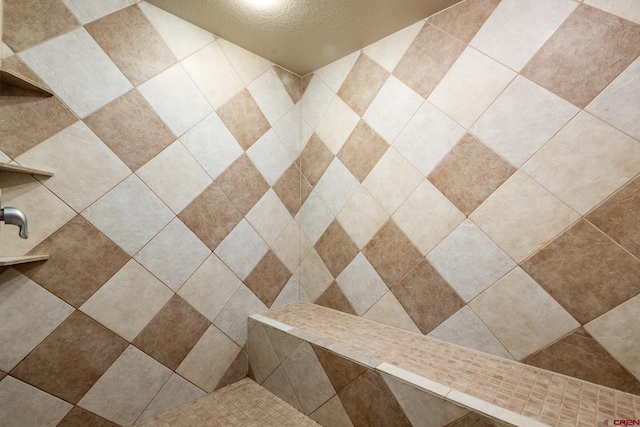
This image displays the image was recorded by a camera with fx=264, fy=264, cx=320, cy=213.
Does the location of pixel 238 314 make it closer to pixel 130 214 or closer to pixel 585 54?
pixel 130 214

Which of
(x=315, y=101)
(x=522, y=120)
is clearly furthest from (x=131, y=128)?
(x=522, y=120)

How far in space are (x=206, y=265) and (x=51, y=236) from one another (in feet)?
1.94

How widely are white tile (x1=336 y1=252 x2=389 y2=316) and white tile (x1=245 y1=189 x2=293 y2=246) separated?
48cm

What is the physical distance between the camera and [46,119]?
3.23 ft

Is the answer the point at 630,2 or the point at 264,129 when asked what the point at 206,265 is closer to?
the point at 264,129

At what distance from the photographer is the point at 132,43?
117 cm

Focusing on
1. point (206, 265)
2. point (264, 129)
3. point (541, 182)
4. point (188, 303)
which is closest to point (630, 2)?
point (541, 182)

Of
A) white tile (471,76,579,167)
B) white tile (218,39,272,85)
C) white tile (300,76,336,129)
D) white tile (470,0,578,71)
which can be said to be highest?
white tile (218,39,272,85)

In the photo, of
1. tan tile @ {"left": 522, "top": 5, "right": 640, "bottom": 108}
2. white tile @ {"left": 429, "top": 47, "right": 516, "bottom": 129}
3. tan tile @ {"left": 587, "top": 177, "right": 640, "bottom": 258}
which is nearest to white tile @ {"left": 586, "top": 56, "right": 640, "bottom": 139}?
tan tile @ {"left": 522, "top": 5, "right": 640, "bottom": 108}

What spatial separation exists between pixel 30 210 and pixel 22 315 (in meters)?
0.37

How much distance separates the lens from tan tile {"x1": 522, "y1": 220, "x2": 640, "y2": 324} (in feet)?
2.81

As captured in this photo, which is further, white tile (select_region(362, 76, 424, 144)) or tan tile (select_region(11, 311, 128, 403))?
white tile (select_region(362, 76, 424, 144))

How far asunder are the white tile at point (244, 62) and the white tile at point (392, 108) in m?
0.72

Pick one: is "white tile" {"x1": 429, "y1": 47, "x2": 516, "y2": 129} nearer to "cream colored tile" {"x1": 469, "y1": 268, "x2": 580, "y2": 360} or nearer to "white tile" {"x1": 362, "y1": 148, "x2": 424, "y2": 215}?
"white tile" {"x1": 362, "y1": 148, "x2": 424, "y2": 215}
